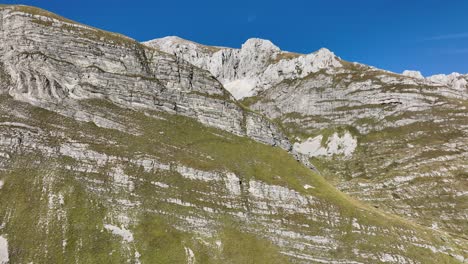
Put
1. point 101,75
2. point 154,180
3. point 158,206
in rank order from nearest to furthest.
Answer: point 158,206
point 154,180
point 101,75

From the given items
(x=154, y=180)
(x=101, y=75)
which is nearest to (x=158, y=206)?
(x=154, y=180)

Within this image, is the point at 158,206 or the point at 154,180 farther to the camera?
the point at 154,180

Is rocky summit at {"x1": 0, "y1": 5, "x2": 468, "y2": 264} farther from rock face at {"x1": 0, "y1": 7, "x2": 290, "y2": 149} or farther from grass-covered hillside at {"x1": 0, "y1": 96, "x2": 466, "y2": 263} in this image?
rock face at {"x1": 0, "y1": 7, "x2": 290, "y2": 149}

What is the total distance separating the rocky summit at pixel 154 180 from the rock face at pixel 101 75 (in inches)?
20.0

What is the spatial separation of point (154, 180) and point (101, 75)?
172 ft

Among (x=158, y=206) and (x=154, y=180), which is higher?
(x=154, y=180)

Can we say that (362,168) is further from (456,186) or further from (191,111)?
(191,111)

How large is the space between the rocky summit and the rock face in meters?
0.51

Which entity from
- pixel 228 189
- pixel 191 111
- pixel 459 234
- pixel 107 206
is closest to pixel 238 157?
pixel 228 189

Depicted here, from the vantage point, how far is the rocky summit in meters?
87.4

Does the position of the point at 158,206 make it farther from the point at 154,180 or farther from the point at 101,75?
the point at 101,75

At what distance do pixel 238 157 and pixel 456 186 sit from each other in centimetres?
10129

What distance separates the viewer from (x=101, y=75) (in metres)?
134

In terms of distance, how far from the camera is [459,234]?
434 ft
